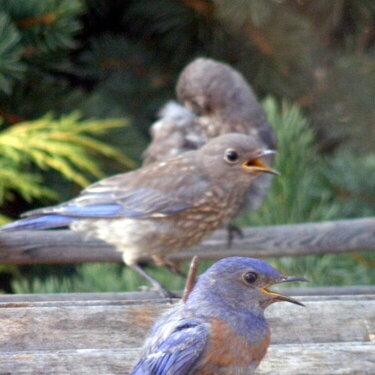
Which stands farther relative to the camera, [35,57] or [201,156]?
[35,57]

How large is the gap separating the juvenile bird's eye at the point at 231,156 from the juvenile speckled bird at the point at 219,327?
1.47 meters

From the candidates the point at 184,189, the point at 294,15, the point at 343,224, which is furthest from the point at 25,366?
the point at 294,15

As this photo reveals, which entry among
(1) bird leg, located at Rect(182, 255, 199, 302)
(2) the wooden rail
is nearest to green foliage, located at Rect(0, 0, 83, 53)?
(2) the wooden rail

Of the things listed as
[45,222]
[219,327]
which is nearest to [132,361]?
[219,327]

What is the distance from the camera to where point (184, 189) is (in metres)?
3.65

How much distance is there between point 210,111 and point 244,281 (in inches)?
99.8

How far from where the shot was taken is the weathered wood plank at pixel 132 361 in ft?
6.97

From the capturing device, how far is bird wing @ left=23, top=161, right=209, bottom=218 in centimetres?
361

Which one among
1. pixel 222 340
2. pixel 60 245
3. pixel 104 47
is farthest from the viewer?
pixel 104 47

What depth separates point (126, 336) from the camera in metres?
2.42

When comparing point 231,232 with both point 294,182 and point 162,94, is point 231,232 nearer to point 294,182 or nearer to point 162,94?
point 294,182

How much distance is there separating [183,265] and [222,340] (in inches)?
105

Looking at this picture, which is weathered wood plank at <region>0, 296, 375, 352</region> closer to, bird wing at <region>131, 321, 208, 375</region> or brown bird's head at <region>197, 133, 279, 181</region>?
bird wing at <region>131, 321, 208, 375</region>

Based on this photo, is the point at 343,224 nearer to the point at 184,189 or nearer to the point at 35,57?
the point at 184,189
